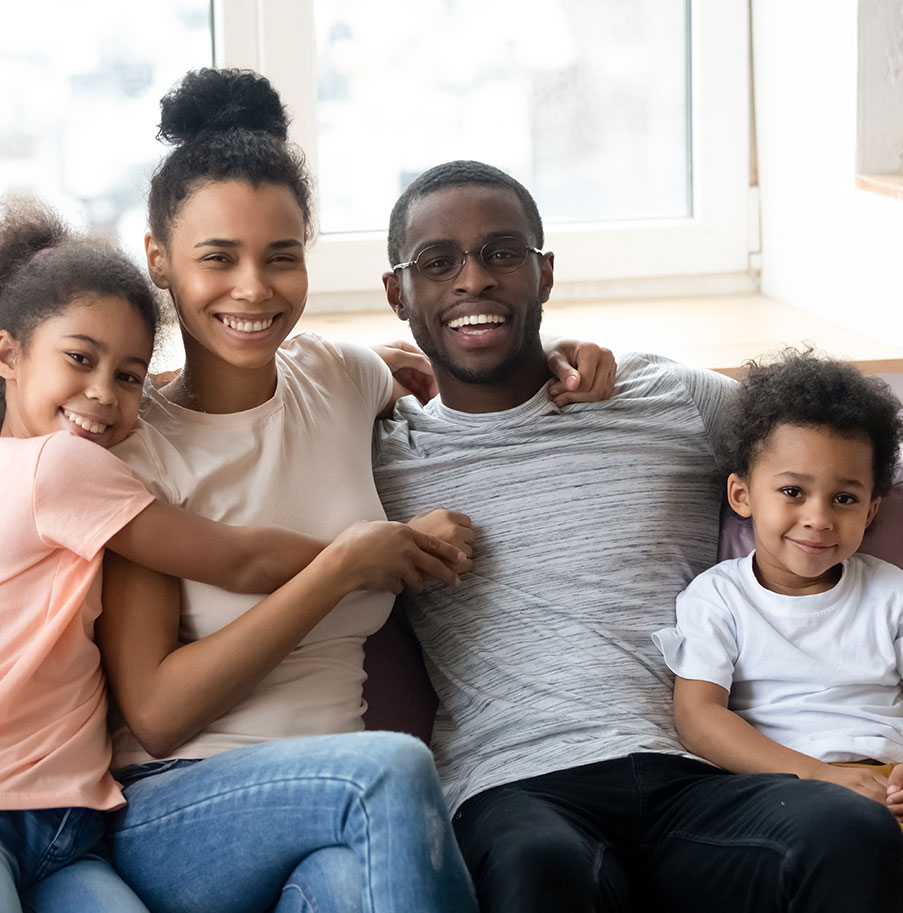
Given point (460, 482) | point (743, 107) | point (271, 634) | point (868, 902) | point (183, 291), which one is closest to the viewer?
point (868, 902)

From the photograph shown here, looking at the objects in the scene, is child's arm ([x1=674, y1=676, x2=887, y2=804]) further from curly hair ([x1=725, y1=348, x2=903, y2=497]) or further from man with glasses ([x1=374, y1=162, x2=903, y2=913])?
curly hair ([x1=725, y1=348, x2=903, y2=497])

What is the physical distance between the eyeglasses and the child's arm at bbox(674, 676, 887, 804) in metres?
0.58

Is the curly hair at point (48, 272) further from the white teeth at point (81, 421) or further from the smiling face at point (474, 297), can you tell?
the smiling face at point (474, 297)

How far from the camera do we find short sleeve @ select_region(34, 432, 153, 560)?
1302mm

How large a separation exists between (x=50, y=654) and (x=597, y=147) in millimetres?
1756

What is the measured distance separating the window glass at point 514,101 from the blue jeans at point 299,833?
153cm

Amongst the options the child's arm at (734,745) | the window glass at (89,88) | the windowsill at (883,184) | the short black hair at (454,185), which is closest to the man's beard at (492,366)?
the short black hair at (454,185)

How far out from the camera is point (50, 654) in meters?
1.32

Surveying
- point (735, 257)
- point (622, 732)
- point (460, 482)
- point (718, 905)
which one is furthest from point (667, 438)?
point (735, 257)

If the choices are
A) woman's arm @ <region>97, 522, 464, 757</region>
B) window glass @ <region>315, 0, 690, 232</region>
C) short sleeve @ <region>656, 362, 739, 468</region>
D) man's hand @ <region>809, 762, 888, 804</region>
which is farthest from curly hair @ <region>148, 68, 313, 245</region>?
window glass @ <region>315, 0, 690, 232</region>

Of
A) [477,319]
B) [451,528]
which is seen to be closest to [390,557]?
[451,528]

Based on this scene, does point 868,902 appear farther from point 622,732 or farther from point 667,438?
point 667,438

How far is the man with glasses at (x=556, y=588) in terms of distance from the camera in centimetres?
135

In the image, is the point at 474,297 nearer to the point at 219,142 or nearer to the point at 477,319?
the point at 477,319
